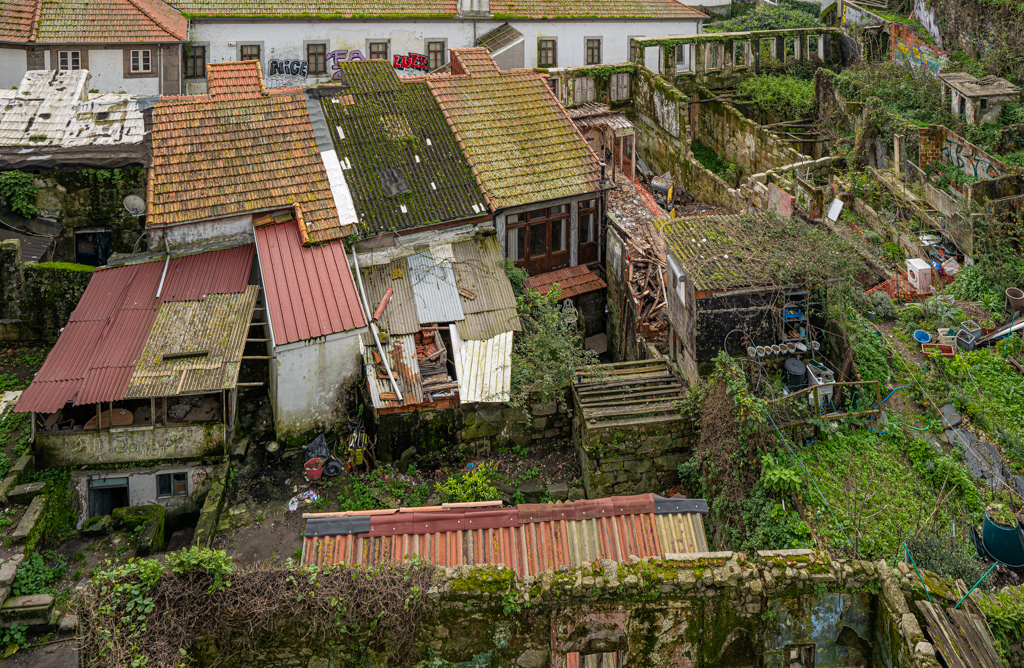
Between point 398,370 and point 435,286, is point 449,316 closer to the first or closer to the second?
point 435,286

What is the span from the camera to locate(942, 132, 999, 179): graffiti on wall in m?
19.0

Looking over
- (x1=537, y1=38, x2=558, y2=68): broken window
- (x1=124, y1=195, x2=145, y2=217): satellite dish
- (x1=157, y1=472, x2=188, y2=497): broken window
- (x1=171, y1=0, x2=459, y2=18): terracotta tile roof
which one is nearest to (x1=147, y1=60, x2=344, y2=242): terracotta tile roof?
(x1=124, y1=195, x2=145, y2=217): satellite dish

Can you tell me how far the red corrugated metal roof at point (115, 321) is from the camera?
15.8 metres

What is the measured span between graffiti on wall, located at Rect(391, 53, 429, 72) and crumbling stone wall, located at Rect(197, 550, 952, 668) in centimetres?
2754

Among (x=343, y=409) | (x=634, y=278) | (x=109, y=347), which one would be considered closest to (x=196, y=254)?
(x=109, y=347)

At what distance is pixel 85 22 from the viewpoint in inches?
1158

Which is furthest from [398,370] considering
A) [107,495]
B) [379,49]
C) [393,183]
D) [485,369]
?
[379,49]

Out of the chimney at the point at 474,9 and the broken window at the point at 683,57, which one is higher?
the chimney at the point at 474,9

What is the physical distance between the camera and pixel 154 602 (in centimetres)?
909

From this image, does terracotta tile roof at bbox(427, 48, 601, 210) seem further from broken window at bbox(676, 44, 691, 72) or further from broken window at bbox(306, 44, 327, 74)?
broken window at bbox(306, 44, 327, 74)

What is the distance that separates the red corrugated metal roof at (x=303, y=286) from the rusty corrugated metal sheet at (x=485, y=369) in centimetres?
233

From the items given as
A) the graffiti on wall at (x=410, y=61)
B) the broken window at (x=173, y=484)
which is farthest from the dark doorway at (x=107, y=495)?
the graffiti on wall at (x=410, y=61)

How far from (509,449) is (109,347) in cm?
836

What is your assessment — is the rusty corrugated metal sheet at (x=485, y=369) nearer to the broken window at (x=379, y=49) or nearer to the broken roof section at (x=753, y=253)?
the broken roof section at (x=753, y=253)
